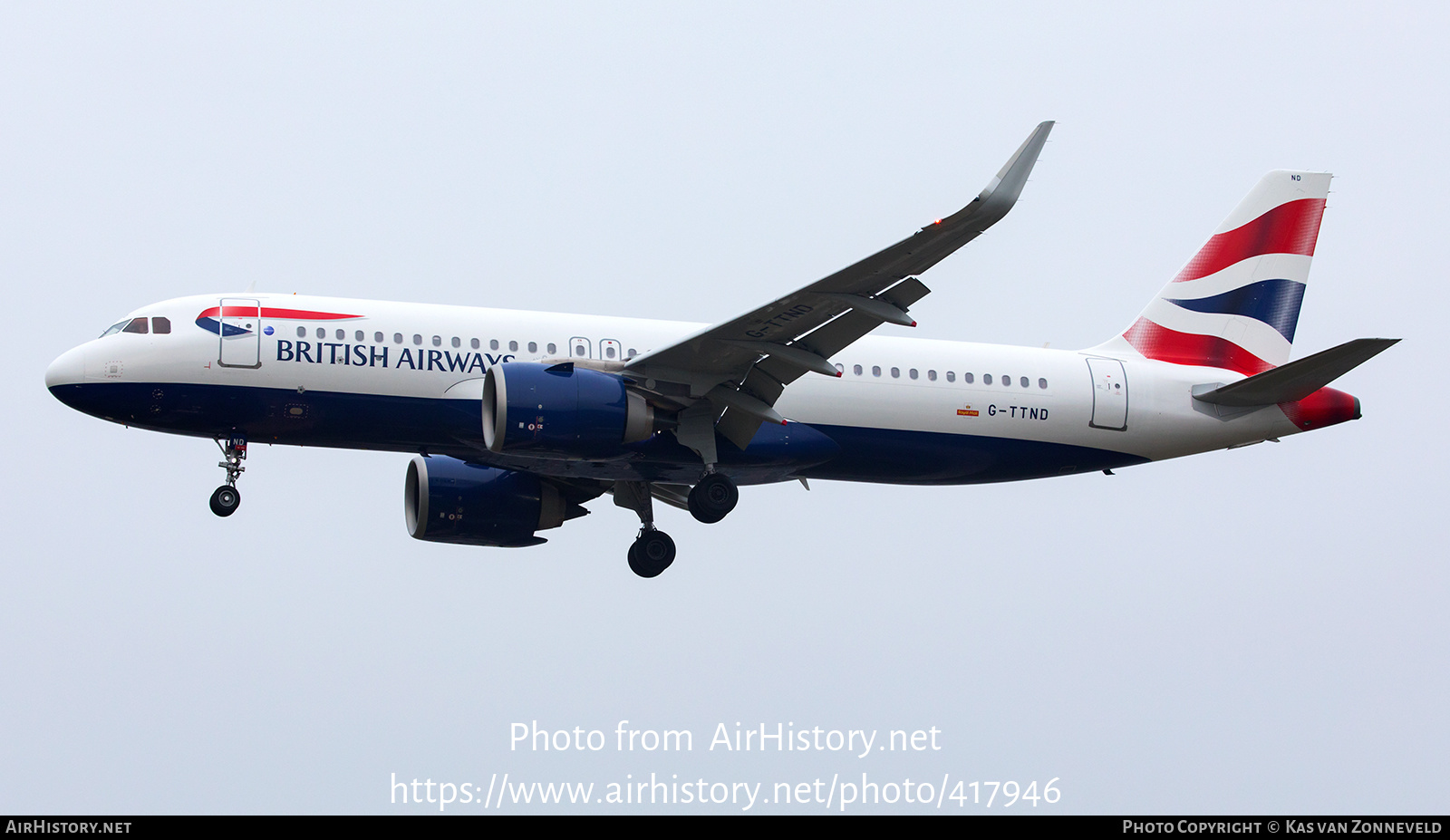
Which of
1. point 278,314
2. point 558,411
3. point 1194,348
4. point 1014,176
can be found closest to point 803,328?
point 558,411

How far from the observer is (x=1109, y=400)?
30.9 meters

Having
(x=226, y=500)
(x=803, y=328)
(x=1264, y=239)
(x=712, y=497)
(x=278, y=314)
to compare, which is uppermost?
(x=1264, y=239)

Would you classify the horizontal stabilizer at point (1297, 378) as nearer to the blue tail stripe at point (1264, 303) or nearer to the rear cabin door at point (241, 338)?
the blue tail stripe at point (1264, 303)

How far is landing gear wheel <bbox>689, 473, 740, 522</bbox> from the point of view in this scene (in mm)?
28484

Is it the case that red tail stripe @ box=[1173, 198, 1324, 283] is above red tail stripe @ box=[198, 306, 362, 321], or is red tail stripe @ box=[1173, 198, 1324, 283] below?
above

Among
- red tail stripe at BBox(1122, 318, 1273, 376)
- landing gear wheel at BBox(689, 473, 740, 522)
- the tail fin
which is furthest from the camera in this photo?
the tail fin

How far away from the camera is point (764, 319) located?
25.9 m

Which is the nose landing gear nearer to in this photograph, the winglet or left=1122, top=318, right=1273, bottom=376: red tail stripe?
left=1122, top=318, right=1273, bottom=376: red tail stripe

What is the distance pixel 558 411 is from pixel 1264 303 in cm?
1582

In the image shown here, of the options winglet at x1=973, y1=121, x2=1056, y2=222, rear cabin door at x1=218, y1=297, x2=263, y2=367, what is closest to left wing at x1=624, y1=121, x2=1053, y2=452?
winglet at x1=973, y1=121, x2=1056, y2=222

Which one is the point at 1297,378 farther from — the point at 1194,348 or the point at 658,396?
the point at 658,396

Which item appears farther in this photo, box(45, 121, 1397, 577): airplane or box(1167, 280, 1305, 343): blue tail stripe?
box(1167, 280, 1305, 343): blue tail stripe

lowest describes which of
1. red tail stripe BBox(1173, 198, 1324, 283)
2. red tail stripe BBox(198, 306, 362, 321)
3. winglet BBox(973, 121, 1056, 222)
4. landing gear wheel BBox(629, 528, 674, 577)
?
landing gear wheel BBox(629, 528, 674, 577)

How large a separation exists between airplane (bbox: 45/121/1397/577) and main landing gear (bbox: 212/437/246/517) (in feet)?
0.13
